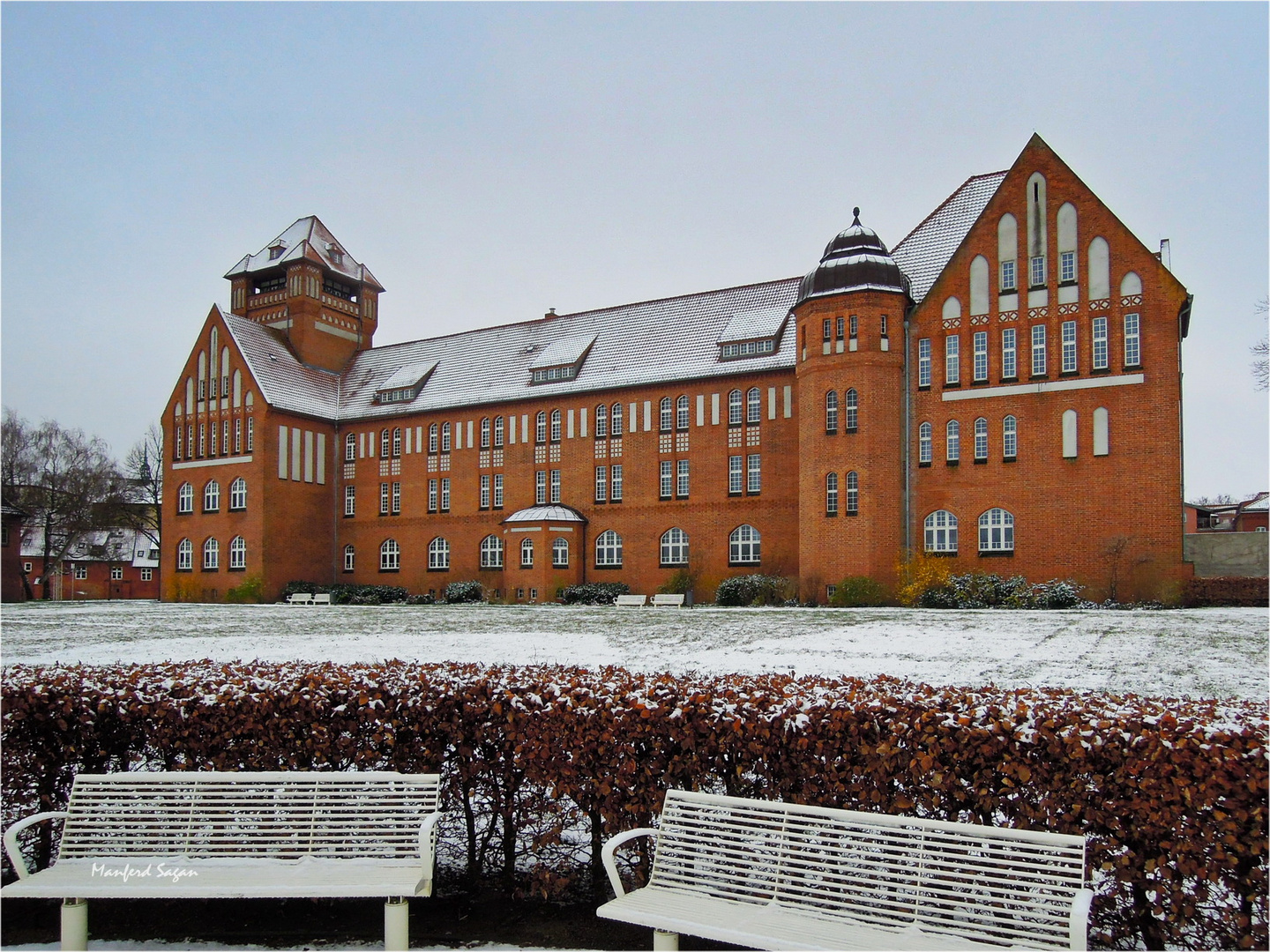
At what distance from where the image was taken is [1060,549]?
1193 inches

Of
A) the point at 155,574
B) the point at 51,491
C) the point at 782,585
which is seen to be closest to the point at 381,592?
the point at 782,585

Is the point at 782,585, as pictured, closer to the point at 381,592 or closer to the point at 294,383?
the point at 381,592

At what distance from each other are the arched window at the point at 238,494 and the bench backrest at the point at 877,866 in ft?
143

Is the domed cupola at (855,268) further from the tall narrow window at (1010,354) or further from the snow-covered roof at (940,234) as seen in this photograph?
the tall narrow window at (1010,354)

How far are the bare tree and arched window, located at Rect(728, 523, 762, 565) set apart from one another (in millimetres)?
40423

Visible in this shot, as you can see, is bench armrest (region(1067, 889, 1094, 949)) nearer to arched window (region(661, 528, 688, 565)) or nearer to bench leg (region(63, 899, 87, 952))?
bench leg (region(63, 899, 87, 952))

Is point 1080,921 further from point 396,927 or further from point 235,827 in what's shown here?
point 235,827

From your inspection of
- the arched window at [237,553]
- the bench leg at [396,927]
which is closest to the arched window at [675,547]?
the arched window at [237,553]

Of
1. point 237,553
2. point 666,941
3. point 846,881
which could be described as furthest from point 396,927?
point 237,553

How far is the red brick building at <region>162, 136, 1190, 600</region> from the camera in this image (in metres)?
30.5

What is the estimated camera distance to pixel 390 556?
4588cm

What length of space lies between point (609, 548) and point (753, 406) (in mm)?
Result: 8443

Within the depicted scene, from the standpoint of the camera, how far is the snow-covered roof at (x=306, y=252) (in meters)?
50.0

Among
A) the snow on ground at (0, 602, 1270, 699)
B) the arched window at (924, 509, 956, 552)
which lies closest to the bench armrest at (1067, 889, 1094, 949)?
the snow on ground at (0, 602, 1270, 699)
